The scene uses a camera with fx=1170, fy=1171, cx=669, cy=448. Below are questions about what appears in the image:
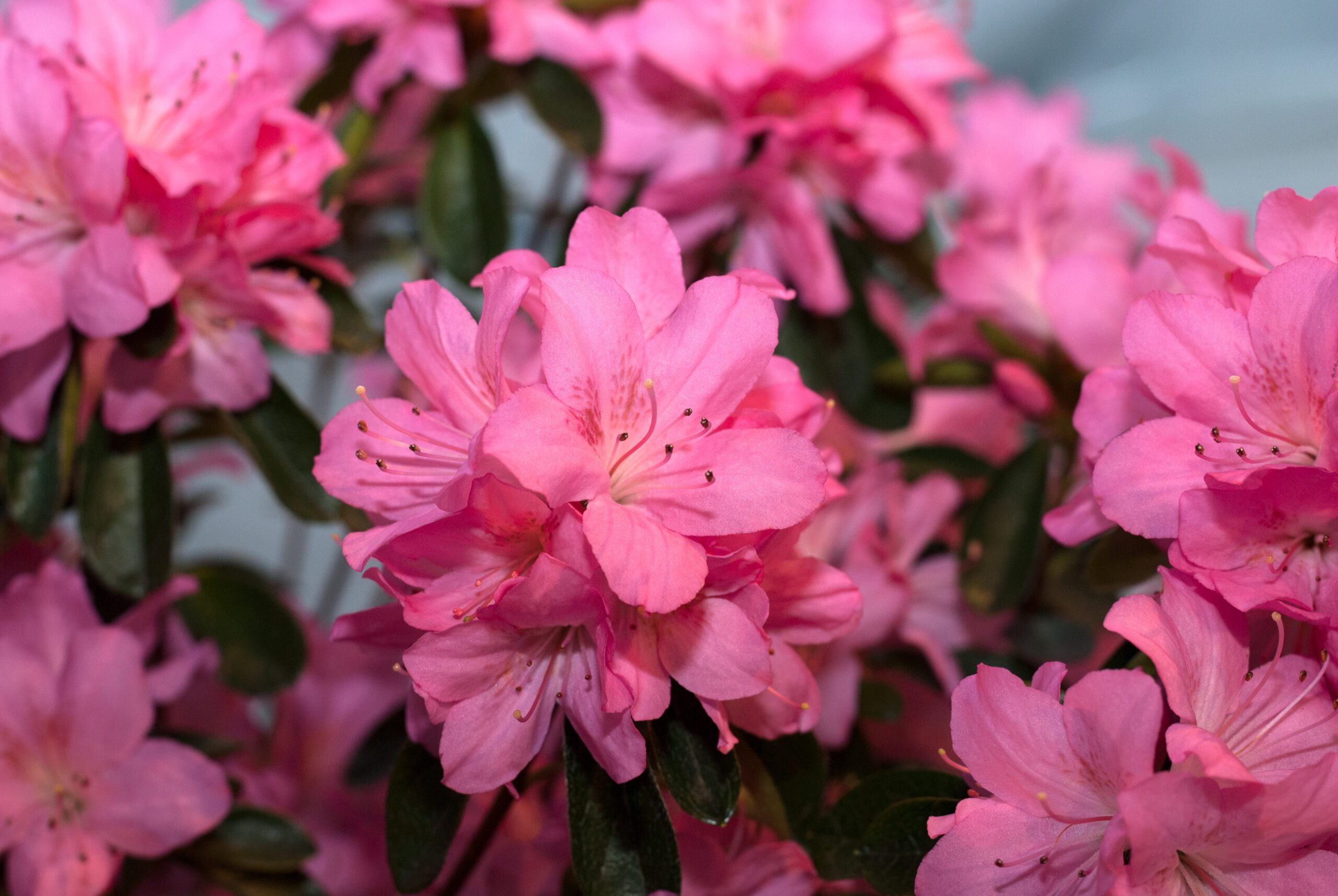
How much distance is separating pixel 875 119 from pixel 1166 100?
149 cm

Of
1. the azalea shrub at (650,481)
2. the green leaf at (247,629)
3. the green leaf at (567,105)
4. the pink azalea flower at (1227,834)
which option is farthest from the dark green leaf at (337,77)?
the pink azalea flower at (1227,834)

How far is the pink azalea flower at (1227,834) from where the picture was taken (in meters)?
0.51

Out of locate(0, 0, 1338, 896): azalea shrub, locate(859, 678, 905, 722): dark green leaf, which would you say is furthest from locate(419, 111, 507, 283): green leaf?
locate(859, 678, 905, 722): dark green leaf

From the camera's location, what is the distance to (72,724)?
0.79 metres

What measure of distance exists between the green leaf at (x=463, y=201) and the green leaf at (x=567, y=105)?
0.07 m

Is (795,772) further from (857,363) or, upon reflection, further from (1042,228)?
(1042,228)

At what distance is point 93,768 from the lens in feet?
2.59

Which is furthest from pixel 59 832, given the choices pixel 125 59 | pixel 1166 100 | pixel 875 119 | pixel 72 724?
pixel 1166 100

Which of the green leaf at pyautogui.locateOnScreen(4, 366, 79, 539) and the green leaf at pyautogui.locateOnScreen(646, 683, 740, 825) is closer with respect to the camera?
the green leaf at pyautogui.locateOnScreen(646, 683, 740, 825)

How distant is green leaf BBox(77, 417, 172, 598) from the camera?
0.84 m

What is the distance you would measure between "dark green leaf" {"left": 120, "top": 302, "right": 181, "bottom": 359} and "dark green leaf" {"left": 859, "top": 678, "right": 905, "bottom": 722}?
21.6 inches

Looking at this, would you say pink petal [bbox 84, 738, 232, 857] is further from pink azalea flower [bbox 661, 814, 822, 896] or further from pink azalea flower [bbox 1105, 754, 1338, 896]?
pink azalea flower [bbox 1105, 754, 1338, 896]

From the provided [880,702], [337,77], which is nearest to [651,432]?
[880,702]

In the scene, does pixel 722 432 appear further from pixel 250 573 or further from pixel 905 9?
pixel 250 573
